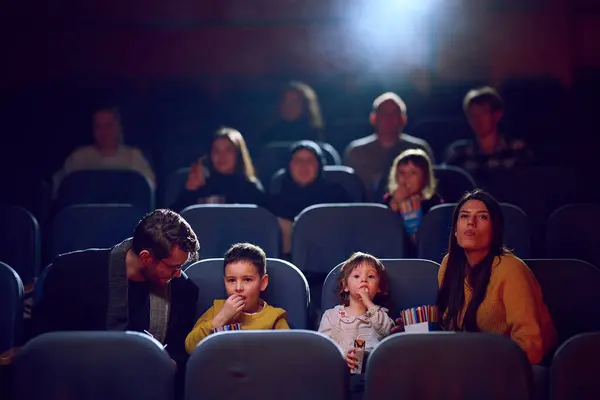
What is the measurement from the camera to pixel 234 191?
16.3 ft

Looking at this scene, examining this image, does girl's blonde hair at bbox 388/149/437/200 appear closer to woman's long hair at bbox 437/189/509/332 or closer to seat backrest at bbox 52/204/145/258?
woman's long hair at bbox 437/189/509/332

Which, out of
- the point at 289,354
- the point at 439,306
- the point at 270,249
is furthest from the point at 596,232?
the point at 289,354

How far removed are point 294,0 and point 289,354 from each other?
510 centimetres

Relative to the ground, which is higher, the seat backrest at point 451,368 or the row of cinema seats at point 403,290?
the row of cinema seats at point 403,290

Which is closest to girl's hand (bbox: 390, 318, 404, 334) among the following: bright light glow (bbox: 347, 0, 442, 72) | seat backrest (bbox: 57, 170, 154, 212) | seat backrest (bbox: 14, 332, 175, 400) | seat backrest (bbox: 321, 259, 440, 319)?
seat backrest (bbox: 321, 259, 440, 319)

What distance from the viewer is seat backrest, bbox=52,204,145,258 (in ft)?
14.3

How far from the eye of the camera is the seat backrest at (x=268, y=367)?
2.58 metres

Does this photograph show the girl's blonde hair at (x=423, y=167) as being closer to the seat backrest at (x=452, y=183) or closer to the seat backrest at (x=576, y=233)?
the seat backrest at (x=452, y=183)

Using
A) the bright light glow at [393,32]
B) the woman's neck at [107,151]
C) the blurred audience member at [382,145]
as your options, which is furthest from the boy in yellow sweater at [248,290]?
the bright light glow at [393,32]

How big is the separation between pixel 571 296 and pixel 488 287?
0.35 meters

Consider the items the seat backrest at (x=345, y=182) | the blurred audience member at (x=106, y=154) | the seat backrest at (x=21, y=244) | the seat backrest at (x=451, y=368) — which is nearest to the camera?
the seat backrest at (x=451, y=368)

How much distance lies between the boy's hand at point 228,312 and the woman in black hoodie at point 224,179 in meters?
1.79

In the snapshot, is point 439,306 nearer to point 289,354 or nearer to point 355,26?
point 289,354

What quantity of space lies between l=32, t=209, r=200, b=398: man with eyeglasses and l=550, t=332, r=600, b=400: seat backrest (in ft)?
4.06
